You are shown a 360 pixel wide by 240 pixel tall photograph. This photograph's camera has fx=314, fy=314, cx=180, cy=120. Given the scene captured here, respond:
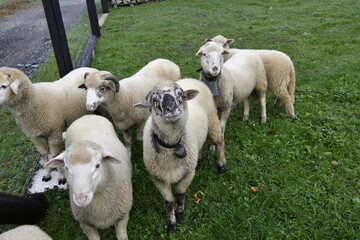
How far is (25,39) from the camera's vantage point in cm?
598

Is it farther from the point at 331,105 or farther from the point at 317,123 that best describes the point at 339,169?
the point at 331,105

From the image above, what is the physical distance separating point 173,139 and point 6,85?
1897 millimetres

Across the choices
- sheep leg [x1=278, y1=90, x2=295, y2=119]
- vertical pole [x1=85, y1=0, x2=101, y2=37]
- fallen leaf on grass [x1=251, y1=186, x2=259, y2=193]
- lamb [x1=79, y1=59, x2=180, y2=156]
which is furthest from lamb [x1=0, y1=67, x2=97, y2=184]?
vertical pole [x1=85, y1=0, x2=101, y2=37]

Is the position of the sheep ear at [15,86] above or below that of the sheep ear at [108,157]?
above

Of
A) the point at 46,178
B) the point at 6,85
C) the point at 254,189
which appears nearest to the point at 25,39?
the point at 6,85

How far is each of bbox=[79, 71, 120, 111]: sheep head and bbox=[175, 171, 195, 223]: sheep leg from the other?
147 cm

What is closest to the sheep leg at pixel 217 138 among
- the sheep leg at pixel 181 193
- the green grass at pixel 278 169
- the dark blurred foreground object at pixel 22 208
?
the green grass at pixel 278 169

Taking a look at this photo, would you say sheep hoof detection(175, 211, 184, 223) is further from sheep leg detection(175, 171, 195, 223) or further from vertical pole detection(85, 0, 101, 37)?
vertical pole detection(85, 0, 101, 37)

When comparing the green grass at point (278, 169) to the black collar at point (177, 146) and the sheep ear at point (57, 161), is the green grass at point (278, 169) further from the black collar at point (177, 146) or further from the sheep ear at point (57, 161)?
the sheep ear at point (57, 161)

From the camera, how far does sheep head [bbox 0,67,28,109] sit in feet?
10.7

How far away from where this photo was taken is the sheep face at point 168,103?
99.1 inches

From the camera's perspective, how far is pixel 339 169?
12.1 feet

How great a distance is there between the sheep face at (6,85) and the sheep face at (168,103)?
1568 millimetres

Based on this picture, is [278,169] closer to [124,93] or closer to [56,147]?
[124,93]
